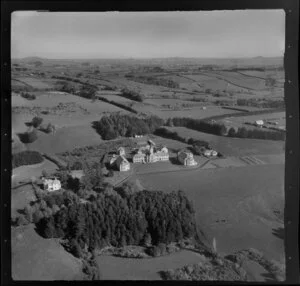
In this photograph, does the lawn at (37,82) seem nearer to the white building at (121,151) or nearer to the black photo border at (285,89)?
the black photo border at (285,89)

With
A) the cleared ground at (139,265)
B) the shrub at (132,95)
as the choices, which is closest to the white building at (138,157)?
the shrub at (132,95)

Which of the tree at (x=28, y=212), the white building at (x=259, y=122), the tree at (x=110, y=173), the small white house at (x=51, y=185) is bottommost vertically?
the tree at (x=28, y=212)

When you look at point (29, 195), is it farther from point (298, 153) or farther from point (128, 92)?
point (298, 153)

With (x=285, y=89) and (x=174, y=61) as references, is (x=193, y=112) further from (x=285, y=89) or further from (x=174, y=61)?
(x=285, y=89)

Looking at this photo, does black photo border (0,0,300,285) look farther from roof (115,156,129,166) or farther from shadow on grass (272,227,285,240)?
roof (115,156,129,166)

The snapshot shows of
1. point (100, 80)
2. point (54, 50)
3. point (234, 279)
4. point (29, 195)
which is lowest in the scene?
point (234, 279)

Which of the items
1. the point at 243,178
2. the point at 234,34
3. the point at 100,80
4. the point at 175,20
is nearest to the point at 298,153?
the point at 243,178
